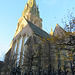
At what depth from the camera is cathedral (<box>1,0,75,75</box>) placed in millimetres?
14414

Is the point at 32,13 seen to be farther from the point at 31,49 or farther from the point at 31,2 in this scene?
the point at 31,49

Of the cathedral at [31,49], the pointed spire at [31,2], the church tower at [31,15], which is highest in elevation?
the pointed spire at [31,2]

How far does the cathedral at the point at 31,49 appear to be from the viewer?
14.4m

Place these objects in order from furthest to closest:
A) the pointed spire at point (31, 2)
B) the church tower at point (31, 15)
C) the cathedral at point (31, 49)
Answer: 1. the pointed spire at point (31, 2)
2. the church tower at point (31, 15)
3. the cathedral at point (31, 49)

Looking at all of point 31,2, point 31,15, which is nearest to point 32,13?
point 31,15

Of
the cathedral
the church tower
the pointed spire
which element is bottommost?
the cathedral

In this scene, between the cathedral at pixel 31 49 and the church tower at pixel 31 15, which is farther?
the church tower at pixel 31 15

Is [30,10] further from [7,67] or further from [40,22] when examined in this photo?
[7,67]

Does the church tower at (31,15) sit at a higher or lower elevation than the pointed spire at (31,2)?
lower

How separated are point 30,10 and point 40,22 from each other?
664 cm

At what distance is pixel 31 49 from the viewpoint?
54.1 feet

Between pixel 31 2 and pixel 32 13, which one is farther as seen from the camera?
pixel 31 2

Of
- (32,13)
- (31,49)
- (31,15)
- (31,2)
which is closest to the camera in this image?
(31,49)

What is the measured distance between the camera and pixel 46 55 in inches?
618
